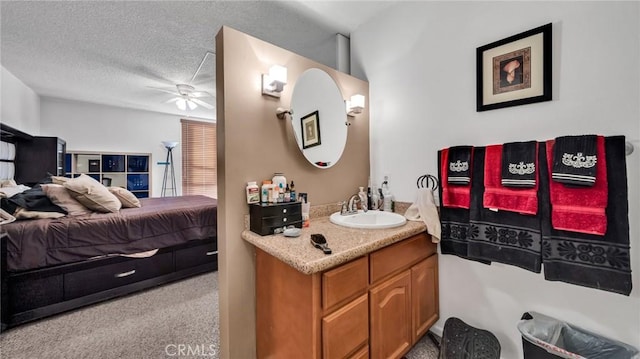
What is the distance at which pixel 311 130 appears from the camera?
1688mm

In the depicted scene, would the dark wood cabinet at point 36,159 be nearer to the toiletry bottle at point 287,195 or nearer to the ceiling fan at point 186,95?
the ceiling fan at point 186,95

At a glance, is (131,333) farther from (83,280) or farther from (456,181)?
(456,181)

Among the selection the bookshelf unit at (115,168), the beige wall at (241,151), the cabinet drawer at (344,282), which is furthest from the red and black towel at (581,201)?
the bookshelf unit at (115,168)

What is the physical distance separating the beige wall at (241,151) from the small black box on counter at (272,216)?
0.31 ft

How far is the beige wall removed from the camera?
132 centimetres

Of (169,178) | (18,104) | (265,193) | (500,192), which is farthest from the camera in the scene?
(169,178)

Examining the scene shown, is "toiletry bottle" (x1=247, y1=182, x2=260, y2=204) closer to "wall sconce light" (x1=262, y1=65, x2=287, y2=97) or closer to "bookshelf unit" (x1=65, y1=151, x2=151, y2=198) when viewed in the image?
"wall sconce light" (x1=262, y1=65, x2=287, y2=97)

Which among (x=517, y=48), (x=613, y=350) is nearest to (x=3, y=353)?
(x=613, y=350)

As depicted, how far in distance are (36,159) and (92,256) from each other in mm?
2583

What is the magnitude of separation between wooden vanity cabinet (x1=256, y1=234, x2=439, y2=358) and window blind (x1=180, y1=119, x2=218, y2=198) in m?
4.84

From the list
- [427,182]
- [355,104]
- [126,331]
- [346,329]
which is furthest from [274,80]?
[126,331]

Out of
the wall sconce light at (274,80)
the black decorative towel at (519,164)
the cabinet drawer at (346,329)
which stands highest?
the wall sconce light at (274,80)

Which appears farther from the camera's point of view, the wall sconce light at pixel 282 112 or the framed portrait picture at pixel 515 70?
the wall sconce light at pixel 282 112

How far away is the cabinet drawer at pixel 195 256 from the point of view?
8.68ft
